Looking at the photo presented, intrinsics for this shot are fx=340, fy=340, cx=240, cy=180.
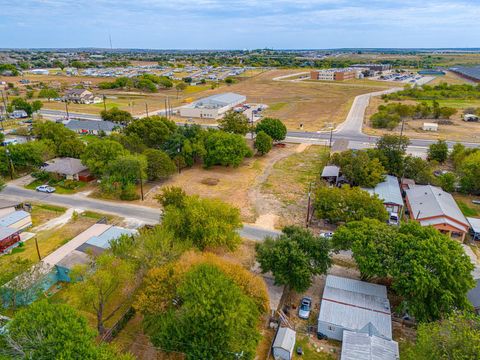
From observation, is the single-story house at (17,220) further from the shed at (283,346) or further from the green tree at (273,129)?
the green tree at (273,129)

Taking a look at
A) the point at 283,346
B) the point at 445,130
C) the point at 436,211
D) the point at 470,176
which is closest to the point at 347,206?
the point at 436,211

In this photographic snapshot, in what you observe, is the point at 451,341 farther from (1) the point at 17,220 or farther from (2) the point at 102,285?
(1) the point at 17,220

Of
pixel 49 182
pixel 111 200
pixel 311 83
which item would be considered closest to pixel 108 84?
pixel 311 83

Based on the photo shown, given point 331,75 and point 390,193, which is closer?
point 390,193

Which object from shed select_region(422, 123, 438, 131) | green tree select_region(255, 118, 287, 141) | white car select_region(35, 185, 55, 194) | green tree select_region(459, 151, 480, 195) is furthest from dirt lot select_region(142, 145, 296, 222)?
shed select_region(422, 123, 438, 131)

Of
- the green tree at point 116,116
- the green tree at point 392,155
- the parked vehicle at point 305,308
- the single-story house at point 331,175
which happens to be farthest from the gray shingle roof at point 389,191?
the green tree at point 116,116

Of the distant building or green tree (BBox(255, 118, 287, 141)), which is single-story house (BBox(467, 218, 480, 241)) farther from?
the distant building

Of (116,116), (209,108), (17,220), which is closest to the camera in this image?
(17,220)

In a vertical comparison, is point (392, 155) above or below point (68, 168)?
above
